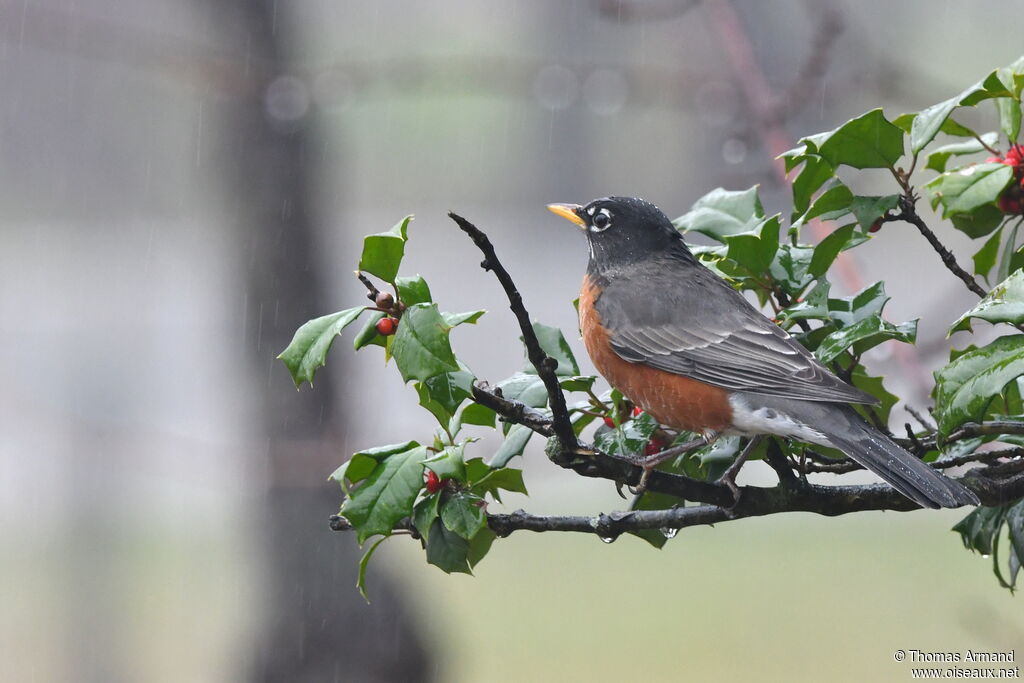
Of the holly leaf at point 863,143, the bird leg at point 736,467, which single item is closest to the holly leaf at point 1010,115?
the holly leaf at point 863,143

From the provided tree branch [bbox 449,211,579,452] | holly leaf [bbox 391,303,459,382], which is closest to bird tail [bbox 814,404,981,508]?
tree branch [bbox 449,211,579,452]

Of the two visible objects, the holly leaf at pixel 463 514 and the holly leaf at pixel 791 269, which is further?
the holly leaf at pixel 791 269

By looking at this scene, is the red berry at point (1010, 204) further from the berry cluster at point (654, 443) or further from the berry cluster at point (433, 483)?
the berry cluster at point (433, 483)

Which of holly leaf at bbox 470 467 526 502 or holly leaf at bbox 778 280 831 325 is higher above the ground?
holly leaf at bbox 778 280 831 325

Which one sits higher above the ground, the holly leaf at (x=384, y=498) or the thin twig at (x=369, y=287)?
the thin twig at (x=369, y=287)

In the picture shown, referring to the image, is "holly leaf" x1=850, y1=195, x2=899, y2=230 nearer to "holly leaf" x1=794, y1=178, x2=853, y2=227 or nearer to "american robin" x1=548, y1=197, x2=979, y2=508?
"holly leaf" x1=794, y1=178, x2=853, y2=227

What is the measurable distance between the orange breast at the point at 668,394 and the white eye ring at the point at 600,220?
0.76 meters

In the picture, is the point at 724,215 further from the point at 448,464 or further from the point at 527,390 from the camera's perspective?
the point at 448,464

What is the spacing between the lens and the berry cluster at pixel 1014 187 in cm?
224

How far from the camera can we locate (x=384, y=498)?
6.67ft

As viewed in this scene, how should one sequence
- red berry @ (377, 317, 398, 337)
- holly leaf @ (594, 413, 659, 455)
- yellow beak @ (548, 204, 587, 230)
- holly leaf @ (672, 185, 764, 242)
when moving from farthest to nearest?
1. yellow beak @ (548, 204, 587, 230)
2. holly leaf @ (672, 185, 764, 242)
3. holly leaf @ (594, 413, 659, 455)
4. red berry @ (377, 317, 398, 337)

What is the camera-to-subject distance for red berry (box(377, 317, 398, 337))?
208 cm

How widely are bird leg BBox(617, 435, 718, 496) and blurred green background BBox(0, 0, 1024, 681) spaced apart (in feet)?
3.58

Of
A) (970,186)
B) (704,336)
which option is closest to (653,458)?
(970,186)
